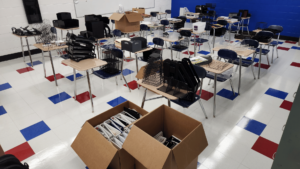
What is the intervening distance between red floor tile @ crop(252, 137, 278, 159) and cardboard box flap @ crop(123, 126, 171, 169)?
156 cm

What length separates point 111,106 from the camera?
10.8ft

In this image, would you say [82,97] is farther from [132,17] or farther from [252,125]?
[132,17]

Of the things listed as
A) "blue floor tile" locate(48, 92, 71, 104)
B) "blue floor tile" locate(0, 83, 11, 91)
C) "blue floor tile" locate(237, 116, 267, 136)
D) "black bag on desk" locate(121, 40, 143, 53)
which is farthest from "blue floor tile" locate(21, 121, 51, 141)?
"blue floor tile" locate(237, 116, 267, 136)

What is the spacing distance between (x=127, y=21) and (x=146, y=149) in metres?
4.68

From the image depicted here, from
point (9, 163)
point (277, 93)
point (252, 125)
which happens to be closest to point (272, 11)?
point (277, 93)

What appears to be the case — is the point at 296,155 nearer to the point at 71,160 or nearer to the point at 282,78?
the point at 71,160

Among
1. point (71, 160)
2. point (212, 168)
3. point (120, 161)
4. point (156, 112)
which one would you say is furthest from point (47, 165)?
point (212, 168)

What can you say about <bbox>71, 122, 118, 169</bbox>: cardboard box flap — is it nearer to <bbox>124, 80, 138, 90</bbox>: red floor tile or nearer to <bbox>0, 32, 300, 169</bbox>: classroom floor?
<bbox>0, 32, 300, 169</bbox>: classroom floor

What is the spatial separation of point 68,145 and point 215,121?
205 centimetres

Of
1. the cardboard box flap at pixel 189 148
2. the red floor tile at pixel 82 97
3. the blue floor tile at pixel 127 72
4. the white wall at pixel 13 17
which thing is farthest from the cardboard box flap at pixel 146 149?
the white wall at pixel 13 17

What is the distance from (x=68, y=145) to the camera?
2.48 m

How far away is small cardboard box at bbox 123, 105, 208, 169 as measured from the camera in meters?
1.40

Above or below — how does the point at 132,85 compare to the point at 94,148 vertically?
below

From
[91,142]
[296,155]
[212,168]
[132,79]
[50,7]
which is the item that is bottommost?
[212,168]
